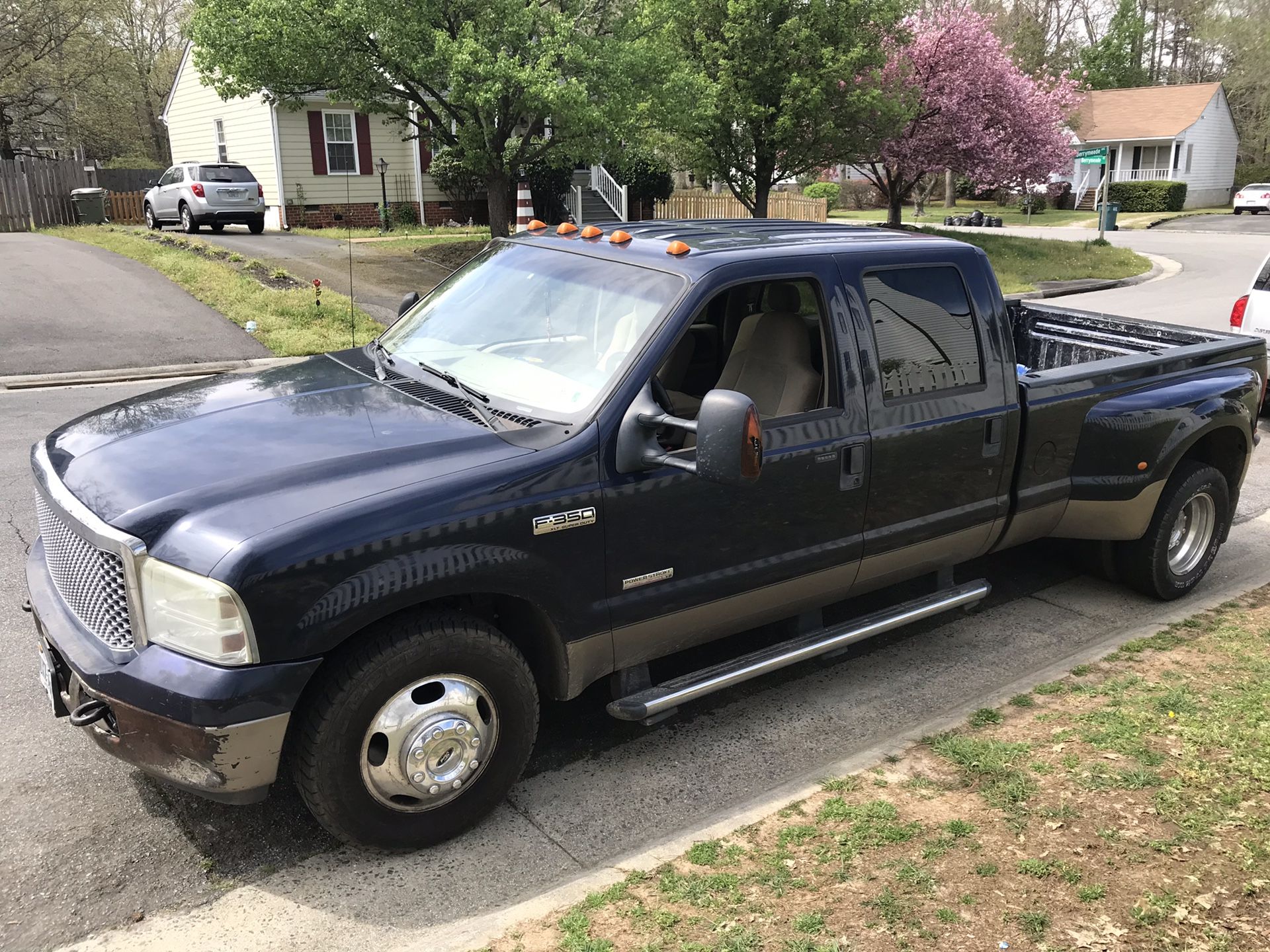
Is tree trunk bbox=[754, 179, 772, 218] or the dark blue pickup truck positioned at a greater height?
tree trunk bbox=[754, 179, 772, 218]

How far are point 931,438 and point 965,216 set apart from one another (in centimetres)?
4197

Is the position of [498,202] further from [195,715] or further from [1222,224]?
[1222,224]

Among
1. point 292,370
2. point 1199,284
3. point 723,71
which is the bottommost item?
point 1199,284

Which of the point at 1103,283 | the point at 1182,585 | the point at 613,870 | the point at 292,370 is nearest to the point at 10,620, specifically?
the point at 292,370

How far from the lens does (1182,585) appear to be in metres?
5.66

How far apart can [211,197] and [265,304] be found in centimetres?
1123

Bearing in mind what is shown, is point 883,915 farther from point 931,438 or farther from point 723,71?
point 723,71

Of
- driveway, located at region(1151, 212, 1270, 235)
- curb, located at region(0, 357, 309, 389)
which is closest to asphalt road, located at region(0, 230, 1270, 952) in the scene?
curb, located at region(0, 357, 309, 389)

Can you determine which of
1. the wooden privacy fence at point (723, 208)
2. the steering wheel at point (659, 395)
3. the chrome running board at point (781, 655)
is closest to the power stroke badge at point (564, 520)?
the steering wheel at point (659, 395)

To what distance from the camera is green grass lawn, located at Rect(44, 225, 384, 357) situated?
1301 centimetres

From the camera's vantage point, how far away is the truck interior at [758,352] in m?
4.19

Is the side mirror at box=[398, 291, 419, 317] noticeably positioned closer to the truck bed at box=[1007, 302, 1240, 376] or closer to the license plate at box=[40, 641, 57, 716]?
the license plate at box=[40, 641, 57, 716]

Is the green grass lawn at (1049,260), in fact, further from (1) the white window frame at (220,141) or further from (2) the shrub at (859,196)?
(2) the shrub at (859,196)

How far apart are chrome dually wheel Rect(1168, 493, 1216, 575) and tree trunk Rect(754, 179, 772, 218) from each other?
61.2ft
